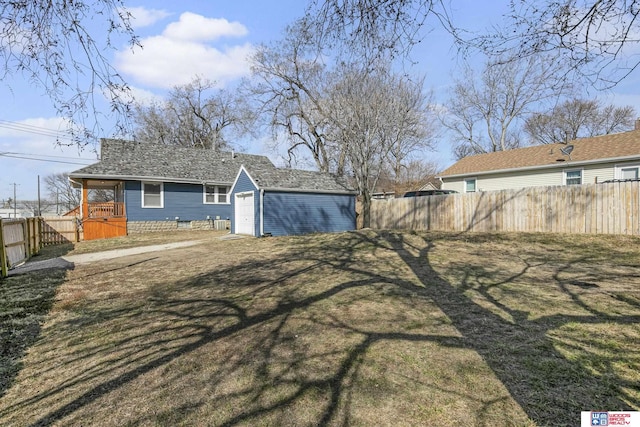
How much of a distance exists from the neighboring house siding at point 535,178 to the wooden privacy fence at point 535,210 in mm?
6362

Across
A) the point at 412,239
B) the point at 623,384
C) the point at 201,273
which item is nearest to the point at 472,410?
the point at 623,384

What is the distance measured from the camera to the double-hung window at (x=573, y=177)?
16188 mm

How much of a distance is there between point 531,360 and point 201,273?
6512 millimetres

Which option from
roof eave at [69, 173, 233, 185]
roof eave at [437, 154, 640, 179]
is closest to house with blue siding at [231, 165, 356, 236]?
roof eave at [69, 173, 233, 185]

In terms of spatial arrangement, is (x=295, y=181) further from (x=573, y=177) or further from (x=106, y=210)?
(x=573, y=177)

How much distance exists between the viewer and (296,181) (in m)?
16.4

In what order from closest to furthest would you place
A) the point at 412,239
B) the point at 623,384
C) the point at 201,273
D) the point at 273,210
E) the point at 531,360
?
the point at 623,384, the point at 531,360, the point at 201,273, the point at 412,239, the point at 273,210

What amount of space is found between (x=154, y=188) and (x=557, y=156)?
21917mm

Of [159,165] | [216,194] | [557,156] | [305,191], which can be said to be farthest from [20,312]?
[557,156]

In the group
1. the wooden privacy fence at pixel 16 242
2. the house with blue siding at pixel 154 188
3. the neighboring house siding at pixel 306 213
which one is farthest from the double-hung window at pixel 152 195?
the neighboring house siding at pixel 306 213

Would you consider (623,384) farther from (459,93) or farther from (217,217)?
(459,93)

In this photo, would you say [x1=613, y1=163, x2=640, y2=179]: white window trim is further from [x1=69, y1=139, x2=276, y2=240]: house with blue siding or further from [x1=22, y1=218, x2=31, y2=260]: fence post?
[x1=22, y1=218, x2=31, y2=260]: fence post

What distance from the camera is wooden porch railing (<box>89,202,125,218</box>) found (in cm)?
1658

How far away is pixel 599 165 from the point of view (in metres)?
15.5
